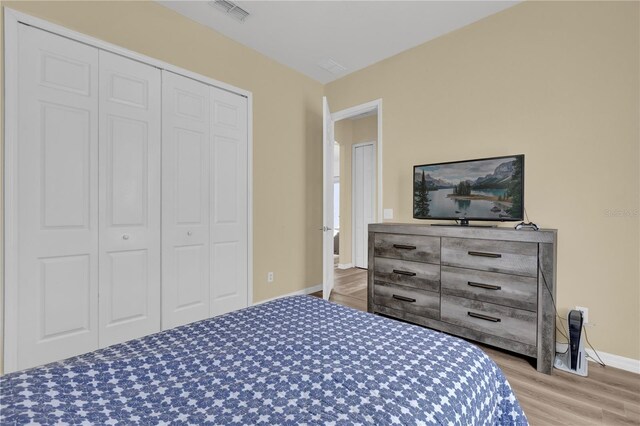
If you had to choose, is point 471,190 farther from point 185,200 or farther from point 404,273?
point 185,200

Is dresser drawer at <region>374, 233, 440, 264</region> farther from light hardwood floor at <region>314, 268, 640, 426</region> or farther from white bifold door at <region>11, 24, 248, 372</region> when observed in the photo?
white bifold door at <region>11, 24, 248, 372</region>

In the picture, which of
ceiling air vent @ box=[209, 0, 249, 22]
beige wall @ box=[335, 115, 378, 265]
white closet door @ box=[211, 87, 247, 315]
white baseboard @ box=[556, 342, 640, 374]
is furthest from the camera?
beige wall @ box=[335, 115, 378, 265]

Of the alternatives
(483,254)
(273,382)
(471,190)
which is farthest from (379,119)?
(273,382)

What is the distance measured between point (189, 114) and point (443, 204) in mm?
2524

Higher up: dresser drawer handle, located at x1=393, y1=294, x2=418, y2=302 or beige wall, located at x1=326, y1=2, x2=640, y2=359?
beige wall, located at x1=326, y1=2, x2=640, y2=359

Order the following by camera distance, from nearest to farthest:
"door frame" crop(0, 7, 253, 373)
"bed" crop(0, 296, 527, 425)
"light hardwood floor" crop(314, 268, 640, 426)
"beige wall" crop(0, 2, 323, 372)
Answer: "bed" crop(0, 296, 527, 425) → "light hardwood floor" crop(314, 268, 640, 426) → "door frame" crop(0, 7, 253, 373) → "beige wall" crop(0, 2, 323, 372)

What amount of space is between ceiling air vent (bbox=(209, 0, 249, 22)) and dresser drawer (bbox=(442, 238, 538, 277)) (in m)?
2.68

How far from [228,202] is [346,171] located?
2.96 meters

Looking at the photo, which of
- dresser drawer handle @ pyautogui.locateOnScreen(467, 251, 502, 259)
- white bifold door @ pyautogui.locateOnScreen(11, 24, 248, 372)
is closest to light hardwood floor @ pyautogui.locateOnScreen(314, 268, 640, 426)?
dresser drawer handle @ pyautogui.locateOnScreen(467, 251, 502, 259)

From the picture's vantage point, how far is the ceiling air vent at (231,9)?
8.36ft

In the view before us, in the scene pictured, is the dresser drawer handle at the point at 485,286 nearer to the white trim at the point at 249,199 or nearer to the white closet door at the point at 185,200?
the white trim at the point at 249,199

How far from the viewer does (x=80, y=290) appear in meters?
2.18

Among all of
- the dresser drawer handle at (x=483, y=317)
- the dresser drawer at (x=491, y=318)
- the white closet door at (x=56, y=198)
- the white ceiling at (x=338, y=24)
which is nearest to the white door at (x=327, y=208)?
the white ceiling at (x=338, y=24)

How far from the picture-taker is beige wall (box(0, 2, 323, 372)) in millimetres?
2354
